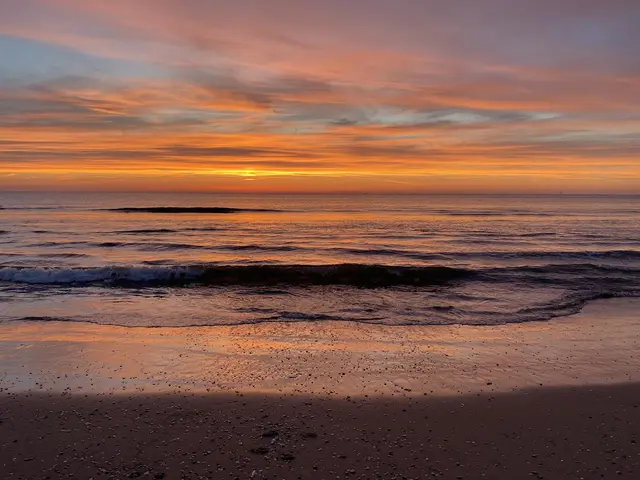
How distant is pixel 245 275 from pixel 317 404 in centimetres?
1259

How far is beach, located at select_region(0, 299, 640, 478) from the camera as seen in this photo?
4.54 metres

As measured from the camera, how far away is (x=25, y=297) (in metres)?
13.3

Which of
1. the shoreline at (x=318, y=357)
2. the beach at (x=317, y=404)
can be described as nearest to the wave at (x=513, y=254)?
the shoreline at (x=318, y=357)

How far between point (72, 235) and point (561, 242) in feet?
99.8

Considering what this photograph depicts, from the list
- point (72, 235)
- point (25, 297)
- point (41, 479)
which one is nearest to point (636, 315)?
point (41, 479)

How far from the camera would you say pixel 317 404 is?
5.89 metres

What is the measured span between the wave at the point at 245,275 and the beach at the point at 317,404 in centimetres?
774

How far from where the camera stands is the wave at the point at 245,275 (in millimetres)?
16984

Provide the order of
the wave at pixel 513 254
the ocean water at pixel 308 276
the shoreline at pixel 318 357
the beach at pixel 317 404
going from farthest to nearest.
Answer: the wave at pixel 513 254 → the ocean water at pixel 308 276 → the shoreline at pixel 318 357 → the beach at pixel 317 404

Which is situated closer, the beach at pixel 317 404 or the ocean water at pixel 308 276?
the beach at pixel 317 404

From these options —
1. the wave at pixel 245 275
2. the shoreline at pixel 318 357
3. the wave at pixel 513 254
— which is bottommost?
the wave at pixel 245 275

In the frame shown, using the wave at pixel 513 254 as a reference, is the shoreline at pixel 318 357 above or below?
below

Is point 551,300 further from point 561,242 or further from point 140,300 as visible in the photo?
point 561,242

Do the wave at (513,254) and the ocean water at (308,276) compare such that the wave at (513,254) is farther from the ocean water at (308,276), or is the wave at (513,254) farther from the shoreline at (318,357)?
the shoreline at (318,357)
